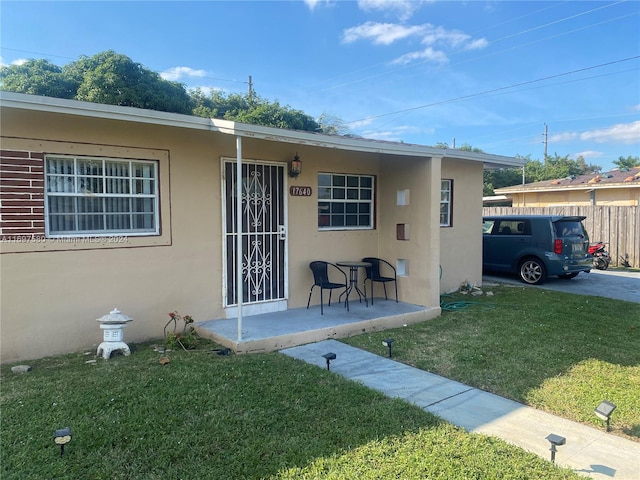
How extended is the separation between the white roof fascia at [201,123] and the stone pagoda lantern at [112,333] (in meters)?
2.30

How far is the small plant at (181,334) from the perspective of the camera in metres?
5.21

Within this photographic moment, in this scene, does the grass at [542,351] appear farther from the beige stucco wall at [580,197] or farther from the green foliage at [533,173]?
the green foliage at [533,173]

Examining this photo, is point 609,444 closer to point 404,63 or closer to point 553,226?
point 553,226

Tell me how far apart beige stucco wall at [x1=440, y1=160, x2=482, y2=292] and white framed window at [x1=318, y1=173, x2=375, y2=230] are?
1977mm

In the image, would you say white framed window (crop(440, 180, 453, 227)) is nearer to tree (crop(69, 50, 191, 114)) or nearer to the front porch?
the front porch

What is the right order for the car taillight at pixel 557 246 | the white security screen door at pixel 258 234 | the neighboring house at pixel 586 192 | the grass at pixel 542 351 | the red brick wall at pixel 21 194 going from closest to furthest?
the grass at pixel 542 351 < the red brick wall at pixel 21 194 < the white security screen door at pixel 258 234 < the car taillight at pixel 557 246 < the neighboring house at pixel 586 192

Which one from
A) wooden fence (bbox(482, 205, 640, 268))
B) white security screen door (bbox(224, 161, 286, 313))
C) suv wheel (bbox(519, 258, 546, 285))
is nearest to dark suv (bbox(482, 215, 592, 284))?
suv wheel (bbox(519, 258, 546, 285))

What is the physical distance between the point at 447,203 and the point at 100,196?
268 inches

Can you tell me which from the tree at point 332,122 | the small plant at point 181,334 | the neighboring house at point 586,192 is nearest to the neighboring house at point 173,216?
the small plant at point 181,334

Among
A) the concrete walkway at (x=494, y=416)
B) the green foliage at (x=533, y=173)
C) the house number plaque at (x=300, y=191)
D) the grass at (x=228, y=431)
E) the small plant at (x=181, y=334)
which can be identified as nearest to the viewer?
the grass at (x=228, y=431)

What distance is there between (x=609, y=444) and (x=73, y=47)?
25390mm

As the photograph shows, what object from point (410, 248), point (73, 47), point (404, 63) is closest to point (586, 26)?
point (404, 63)

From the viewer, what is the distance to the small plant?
5215 mm

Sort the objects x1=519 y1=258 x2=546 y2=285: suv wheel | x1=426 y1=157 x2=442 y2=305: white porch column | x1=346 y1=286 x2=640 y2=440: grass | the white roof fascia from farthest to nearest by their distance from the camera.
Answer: x1=519 y1=258 x2=546 y2=285: suv wheel, x1=426 y1=157 x2=442 y2=305: white porch column, the white roof fascia, x1=346 y1=286 x2=640 y2=440: grass
